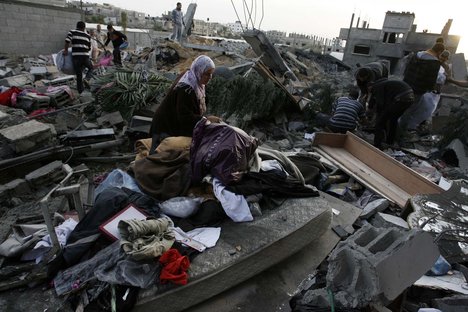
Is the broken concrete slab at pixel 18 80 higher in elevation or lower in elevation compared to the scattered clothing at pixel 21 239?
higher

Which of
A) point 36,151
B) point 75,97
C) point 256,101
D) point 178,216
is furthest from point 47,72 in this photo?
point 178,216

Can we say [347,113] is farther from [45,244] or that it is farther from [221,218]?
[45,244]

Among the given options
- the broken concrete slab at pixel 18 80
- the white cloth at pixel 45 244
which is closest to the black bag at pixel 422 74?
the white cloth at pixel 45 244

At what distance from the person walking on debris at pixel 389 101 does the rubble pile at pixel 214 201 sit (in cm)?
43

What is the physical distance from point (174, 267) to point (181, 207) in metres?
0.71

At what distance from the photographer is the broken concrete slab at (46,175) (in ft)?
Answer: 12.2

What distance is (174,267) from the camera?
208cm

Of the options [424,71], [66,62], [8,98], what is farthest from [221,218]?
[66,62]

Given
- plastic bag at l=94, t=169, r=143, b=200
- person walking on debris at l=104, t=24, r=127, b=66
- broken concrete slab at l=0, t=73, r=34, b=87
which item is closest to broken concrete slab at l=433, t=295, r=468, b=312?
plastic bag at l=94, t=169, r=143, b=200

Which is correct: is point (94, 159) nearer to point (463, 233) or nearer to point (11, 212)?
point (11, 212)

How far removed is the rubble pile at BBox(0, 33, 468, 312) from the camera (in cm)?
197

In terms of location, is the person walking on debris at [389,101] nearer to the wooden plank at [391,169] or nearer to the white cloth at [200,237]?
the wooden plank at [391,169]

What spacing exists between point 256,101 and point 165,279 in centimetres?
416

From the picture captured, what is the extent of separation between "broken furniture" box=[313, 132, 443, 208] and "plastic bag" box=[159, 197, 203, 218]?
241cm
